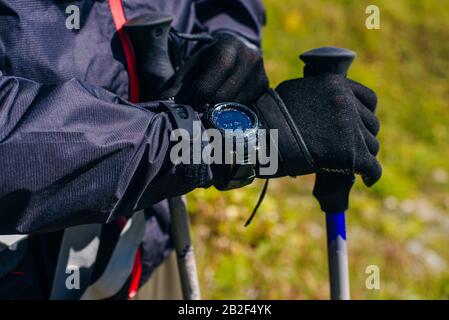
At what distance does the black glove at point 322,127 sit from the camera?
1.59 meters

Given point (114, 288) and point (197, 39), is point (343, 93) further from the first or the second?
point (114, 288)

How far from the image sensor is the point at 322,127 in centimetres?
161

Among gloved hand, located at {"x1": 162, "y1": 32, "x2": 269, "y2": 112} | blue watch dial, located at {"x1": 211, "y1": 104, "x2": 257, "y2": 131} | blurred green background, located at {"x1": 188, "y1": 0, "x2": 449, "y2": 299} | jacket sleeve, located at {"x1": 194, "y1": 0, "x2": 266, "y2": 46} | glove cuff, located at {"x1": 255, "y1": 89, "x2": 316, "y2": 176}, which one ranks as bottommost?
blurred green background, located at {"x1": 188, "y1": 0, "x2": 449, "y2": 299}

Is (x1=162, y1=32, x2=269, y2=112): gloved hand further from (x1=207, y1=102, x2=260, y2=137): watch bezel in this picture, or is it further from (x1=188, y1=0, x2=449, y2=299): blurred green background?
(x1=188, y1=0, x2=449, y2=299): blurred green background

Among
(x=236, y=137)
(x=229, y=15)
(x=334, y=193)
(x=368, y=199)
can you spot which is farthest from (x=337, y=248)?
(x=368, y=199)

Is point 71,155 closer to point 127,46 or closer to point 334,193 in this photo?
point 127,46

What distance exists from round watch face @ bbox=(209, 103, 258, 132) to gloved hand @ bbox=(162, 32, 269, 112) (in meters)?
0.06

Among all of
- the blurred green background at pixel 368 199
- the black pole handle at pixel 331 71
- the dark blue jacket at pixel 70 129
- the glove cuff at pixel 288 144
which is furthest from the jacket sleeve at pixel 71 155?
the blurred green background at pixel 368 199

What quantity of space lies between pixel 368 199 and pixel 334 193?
2902mm

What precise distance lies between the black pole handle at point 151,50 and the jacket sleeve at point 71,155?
324 millimetres

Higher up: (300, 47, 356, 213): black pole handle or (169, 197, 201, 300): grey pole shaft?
(300, 47, 356, 213): black pole handle

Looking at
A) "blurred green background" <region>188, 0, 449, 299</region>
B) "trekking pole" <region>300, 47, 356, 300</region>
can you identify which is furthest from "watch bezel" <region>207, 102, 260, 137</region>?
"blurred green background" <region>188, 0, 449, 299</region>

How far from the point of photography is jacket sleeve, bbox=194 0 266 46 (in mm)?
2240

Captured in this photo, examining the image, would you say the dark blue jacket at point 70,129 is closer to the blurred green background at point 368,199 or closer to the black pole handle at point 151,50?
the black pole handle at point 151,50
